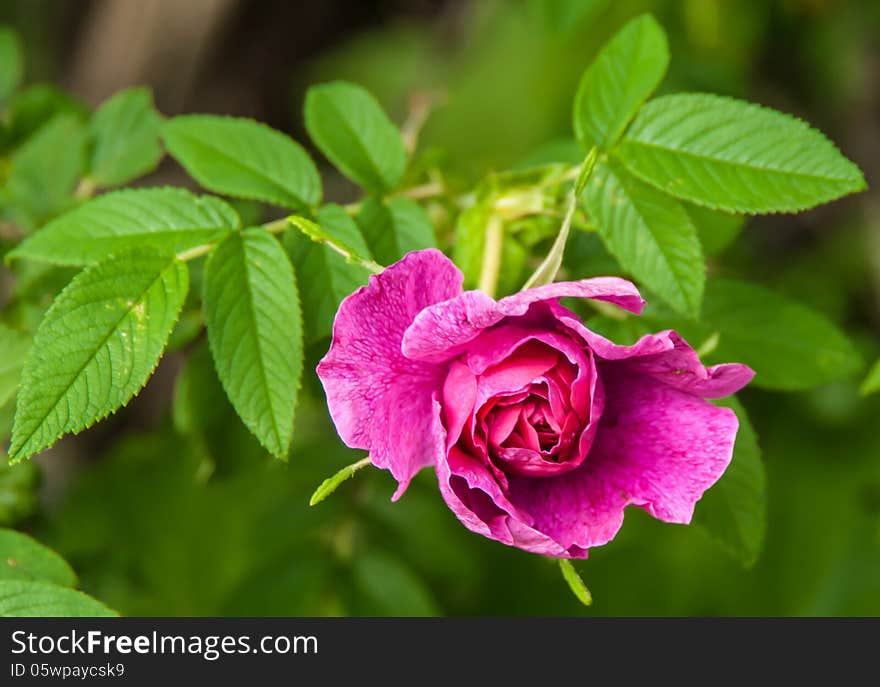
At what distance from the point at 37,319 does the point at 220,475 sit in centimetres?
38

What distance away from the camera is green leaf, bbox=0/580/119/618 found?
110cm

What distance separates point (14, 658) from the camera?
48.6 inches

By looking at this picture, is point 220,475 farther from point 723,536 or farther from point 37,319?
point 723,536

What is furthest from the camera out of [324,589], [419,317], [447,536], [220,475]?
[447,536]

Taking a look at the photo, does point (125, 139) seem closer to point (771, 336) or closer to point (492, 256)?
point (492, 256)

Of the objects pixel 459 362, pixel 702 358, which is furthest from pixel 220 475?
pixel 702 358

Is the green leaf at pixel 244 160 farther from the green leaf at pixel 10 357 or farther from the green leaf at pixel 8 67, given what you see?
the green leaf at pixel 8 67

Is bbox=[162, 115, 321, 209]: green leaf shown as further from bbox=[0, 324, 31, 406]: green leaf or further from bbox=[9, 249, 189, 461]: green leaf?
bbox=[0, 324, 31, 406]: green leaf

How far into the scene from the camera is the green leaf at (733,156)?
117 cm

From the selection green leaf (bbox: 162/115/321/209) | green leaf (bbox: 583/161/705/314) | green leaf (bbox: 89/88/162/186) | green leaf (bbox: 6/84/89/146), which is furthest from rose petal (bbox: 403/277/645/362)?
green leaf (bbox: 6/84/89/146)

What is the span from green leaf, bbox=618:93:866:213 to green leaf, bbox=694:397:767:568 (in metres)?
0.30

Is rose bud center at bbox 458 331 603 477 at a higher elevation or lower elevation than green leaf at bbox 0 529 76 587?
higher

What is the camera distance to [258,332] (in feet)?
3.78

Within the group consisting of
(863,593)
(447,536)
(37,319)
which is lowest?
(863,593)
